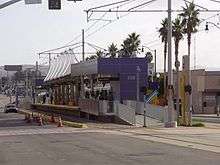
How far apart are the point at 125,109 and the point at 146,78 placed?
12.1m

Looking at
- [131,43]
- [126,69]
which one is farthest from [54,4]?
[131,43]

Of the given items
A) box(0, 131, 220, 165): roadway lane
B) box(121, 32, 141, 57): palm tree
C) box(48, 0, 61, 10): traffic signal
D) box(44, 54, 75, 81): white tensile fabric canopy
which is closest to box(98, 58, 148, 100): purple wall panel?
box(44, 54, 75, 81): white tensile fabric canopy

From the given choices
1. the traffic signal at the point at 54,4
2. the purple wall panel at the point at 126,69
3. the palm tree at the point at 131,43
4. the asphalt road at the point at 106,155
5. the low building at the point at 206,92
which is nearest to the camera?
the asphalt road at the point at 106,155

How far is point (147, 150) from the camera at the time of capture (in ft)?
77.2

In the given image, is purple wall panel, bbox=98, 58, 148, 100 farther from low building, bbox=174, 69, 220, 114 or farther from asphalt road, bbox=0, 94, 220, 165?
low building, bbox=174, 69, 220, 114

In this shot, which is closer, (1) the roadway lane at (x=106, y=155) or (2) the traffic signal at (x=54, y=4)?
(1) the roadway lane at (x=106, y=155)

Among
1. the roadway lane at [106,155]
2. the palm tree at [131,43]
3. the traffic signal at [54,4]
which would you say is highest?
the palm tree at [131,43]

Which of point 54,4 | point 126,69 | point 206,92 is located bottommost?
point 206,92

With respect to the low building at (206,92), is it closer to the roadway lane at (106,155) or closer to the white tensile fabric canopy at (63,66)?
the white tensile fabric canopy at (63,66)

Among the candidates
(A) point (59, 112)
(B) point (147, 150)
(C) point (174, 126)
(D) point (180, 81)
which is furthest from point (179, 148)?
(A) point (59, 112)

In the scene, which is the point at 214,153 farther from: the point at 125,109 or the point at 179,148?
the point at 125,109

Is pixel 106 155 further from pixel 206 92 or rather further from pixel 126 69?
pixel 206 92

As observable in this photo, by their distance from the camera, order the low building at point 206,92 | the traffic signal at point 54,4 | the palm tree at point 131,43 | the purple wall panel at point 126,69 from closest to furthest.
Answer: the traffic signal at point 54,4
the purple wall panel at point 126,69
the low building at point 206,92
the palm tree at point 131,43

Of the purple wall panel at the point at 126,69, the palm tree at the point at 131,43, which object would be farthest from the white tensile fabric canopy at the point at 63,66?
the purple wall panel at the point at 126,69
